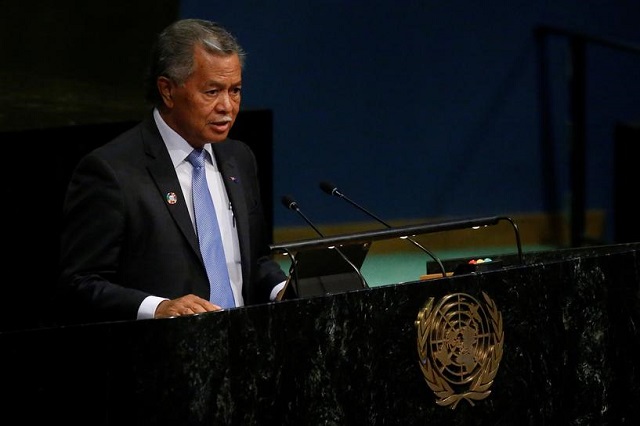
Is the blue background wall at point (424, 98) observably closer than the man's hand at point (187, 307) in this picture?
No

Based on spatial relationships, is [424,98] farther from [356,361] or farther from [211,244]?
[356,361]

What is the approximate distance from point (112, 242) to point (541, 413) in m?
1.16

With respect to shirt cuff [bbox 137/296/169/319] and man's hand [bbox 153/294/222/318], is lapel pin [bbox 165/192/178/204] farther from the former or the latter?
man's hand [bbox 153/294/222/318]

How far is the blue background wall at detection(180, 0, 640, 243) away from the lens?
6543mm

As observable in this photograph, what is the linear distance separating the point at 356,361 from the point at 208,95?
905mm

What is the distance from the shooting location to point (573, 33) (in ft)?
22.5

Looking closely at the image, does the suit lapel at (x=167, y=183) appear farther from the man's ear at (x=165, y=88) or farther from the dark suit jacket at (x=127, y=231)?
the man's ear at (x=165, y=88)

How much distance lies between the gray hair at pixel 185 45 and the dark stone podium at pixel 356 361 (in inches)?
34.5

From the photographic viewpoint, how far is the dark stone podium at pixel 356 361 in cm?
256

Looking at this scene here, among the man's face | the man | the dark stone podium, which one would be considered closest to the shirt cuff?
the man

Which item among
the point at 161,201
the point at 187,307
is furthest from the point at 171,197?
the point at 187,307

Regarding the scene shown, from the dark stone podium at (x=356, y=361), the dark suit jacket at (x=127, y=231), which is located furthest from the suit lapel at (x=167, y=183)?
the dark stone podium at (x=356, y=361)

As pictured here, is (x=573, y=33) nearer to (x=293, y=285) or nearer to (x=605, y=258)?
(x=605, y=258)

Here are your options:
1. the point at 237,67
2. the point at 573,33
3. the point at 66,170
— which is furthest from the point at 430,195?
the point at 237,67
